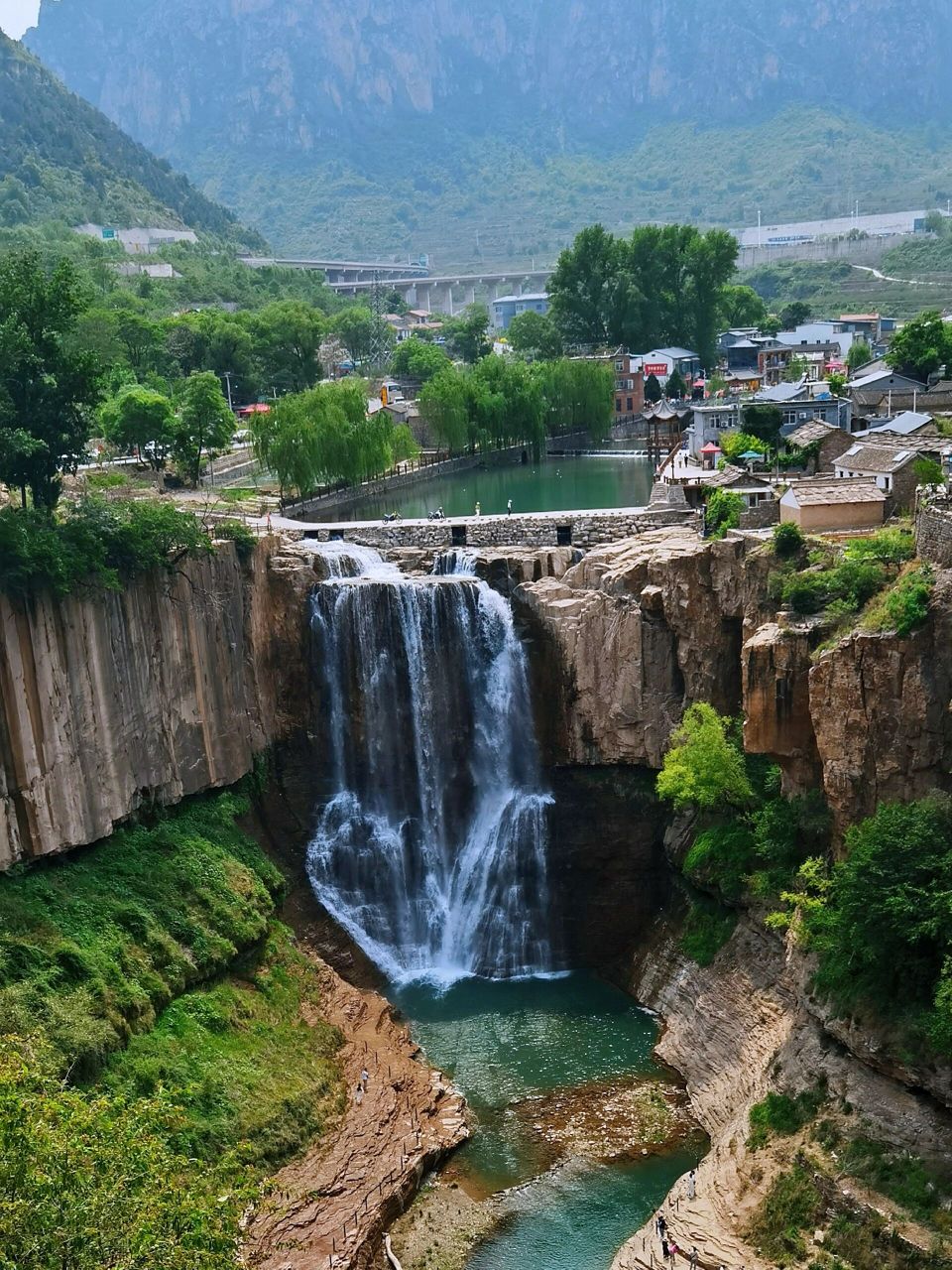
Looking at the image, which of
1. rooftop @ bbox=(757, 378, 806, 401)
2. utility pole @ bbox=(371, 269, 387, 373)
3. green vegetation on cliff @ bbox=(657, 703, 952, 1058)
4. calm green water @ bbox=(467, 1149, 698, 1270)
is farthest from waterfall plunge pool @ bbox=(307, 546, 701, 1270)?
utility pole @ bbox=(371, 269, 387, 373)

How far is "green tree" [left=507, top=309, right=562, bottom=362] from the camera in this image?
324 feet

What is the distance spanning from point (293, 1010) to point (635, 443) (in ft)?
170

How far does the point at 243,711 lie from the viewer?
139ft

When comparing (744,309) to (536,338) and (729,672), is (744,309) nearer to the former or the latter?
(536,338)

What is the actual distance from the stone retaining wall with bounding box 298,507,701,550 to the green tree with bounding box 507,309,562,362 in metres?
50.7

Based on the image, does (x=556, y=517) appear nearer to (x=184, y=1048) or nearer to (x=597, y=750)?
(x=597, y=750)

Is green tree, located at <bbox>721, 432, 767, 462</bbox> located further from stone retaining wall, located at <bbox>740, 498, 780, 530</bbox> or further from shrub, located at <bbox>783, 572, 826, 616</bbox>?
shrub, located at <bbox>783, 572, 826, 616</bbox>

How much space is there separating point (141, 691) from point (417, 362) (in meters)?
62.5

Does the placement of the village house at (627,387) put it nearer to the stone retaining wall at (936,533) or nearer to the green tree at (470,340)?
the green tree at (470,340)

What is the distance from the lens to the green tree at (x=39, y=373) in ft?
125

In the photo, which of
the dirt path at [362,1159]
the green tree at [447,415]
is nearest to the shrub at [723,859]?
the dirt path at [362,1159]

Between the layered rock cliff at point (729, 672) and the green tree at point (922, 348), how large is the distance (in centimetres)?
2627

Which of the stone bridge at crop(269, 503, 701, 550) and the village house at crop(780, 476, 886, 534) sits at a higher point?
the village house at crop(780, 476, 886, 534)

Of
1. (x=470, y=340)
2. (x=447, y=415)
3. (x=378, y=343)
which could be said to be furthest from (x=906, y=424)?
(x=378, y=343)
